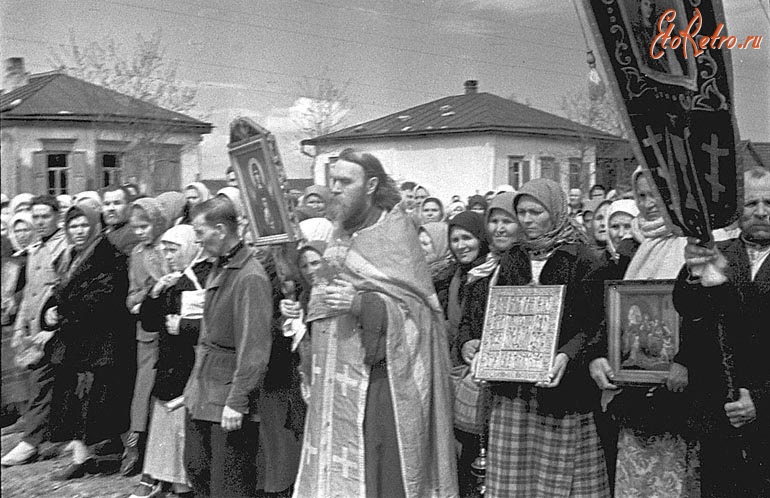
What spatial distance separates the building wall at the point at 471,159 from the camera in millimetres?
7707

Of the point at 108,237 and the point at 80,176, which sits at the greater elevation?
the point at 80,176

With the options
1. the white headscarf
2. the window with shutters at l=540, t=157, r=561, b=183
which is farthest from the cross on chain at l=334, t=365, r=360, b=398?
the window with shutters at l=540, t=157, r=561, b=183

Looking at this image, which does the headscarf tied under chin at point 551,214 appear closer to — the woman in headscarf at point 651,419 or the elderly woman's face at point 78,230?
the woman in headscarf at point 651,419

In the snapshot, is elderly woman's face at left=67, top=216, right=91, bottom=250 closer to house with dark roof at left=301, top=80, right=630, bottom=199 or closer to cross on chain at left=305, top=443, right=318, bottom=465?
house with dark roof at left=301, top=80, right=630, bottom=199

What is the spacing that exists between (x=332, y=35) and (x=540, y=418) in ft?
11.5

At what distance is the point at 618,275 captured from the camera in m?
4.22

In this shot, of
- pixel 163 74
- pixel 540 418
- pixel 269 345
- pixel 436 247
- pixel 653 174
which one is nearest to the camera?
pixel 653 174

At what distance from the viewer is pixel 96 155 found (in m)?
7.03

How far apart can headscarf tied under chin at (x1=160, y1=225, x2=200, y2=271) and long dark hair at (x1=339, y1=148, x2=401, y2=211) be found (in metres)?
1.47

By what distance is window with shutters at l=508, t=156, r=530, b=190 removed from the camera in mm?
7745

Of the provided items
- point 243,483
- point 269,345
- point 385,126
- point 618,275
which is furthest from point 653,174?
point 385,126

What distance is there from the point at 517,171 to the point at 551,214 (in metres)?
Answer: 4.01

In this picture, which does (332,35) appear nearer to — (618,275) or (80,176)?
(80,176)
